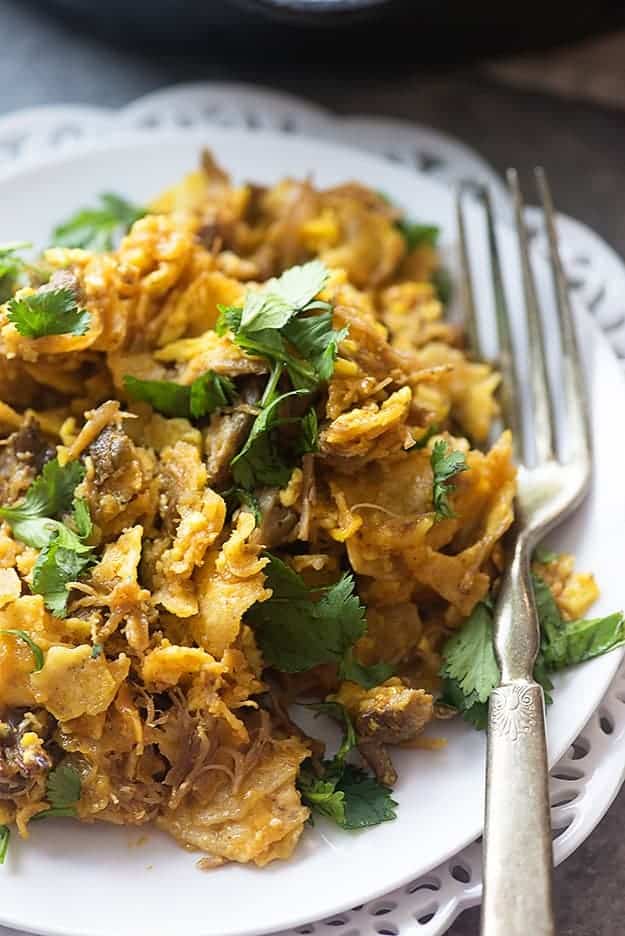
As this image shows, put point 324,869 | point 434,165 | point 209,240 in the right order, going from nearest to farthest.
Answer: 1. point 324,869
2. point 209,240
3. point 434,165

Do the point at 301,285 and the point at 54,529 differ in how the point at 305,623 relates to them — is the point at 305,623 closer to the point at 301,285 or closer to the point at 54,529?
the point at 54,529

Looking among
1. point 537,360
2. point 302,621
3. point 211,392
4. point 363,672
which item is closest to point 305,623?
point 302,621

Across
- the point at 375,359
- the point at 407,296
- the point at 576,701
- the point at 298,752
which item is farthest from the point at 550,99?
the point at 298,752

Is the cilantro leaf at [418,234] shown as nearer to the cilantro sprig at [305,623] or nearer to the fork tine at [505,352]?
the fork tine at [505,352]

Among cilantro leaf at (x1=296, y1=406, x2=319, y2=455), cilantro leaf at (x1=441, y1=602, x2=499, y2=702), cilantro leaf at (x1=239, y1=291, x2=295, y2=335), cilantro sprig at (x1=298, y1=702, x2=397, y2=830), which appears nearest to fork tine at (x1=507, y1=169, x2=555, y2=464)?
cilantro leaf at (x1=441, y1=602, x2=499, y2=702)

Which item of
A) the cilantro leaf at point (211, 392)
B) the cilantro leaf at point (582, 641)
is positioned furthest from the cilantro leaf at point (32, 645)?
the cilantro leaf at point (582, 641)

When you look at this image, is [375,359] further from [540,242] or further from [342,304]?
[540,242]
